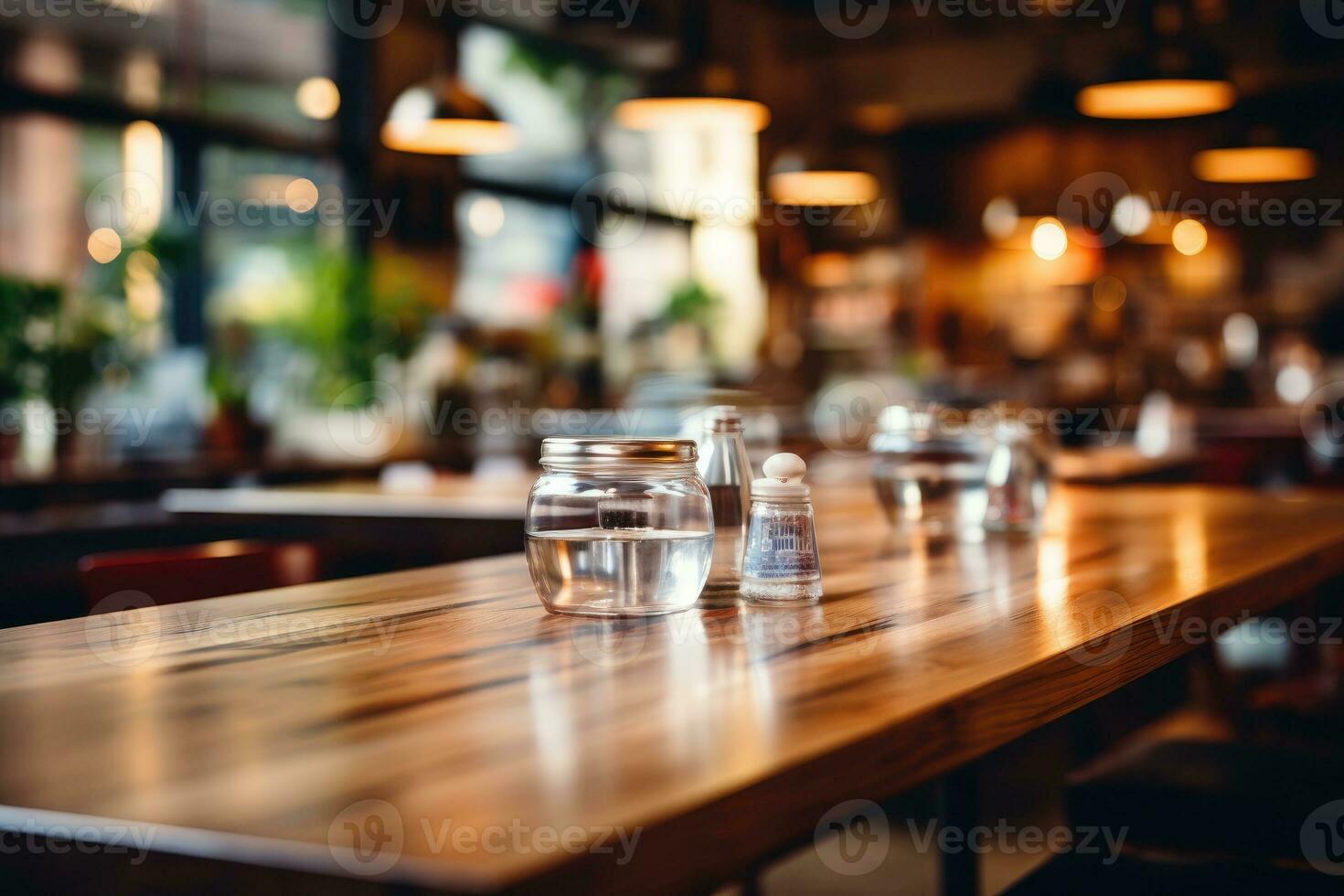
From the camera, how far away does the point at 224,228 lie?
19.5 ft

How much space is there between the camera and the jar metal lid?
1312 millimetres

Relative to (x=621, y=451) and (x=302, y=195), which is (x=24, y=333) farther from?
(x=621, y=451)

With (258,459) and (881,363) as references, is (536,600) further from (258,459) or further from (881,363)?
(881,363)

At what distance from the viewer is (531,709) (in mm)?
940

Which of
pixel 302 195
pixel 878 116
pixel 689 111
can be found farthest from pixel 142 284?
pixel 878 116

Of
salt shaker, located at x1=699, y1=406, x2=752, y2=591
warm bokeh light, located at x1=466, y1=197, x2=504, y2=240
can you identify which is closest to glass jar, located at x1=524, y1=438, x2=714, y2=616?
salt shaker, located at x1=699, y1=406, x2=752, y2=591

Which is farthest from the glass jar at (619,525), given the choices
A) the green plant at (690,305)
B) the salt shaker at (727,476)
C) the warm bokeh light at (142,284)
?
the green plant at (690,305)

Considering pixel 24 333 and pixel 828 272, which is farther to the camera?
pixel 828 272

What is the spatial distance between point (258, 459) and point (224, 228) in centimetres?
155

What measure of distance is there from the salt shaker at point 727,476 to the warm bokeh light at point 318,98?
17.7ft

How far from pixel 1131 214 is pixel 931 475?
8.79 meters

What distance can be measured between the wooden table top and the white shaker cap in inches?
4.8

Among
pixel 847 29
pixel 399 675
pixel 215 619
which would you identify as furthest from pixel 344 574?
pixel 847 29

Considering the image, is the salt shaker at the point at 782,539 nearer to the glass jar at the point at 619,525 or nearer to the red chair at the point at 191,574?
the glass jar at the point at 619,525
